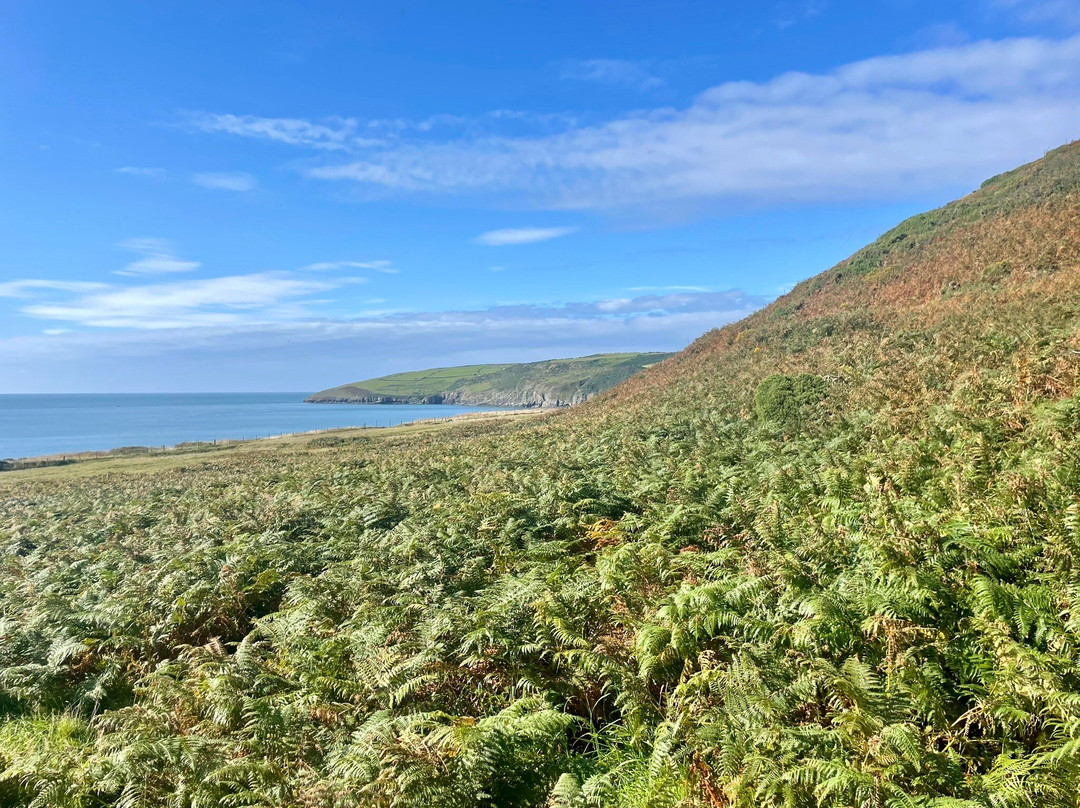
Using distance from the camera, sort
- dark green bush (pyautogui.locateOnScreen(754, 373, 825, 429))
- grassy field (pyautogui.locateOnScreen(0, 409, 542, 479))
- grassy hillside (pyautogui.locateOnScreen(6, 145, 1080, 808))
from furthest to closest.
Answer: grassy field (pyautogui.locateOnScreen(0, 409, 542, 479)) → dark green bush (pyautogui.locateOnScreen(754, 373, 825, 429)) → grassy hillside (pyautogui.locateOnScreen(6, 145, 1080, 808))

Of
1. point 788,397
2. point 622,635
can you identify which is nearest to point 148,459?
→ point 788,397

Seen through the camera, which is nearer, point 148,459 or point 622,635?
point 622,635

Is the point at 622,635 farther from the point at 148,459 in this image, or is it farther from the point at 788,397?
the point at 148,459

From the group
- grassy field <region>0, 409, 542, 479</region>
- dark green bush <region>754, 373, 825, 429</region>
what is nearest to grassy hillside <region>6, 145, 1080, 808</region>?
dark green bush <region>754, 373, 825, 429</region>

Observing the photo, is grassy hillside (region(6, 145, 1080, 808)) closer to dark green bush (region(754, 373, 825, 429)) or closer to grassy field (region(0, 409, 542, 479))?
dark green bush (region(754, 373, 825, 429))

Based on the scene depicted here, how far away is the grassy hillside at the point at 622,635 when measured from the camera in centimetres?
423

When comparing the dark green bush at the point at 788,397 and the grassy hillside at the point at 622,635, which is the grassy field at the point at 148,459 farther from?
the grassy hillside at the point at 622,635

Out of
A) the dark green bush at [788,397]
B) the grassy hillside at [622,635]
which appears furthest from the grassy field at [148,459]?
the grassy hillside at [622,635]

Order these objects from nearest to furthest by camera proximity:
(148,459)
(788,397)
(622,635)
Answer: (622,635) → (788,397) → (148,459)

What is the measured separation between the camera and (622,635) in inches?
253

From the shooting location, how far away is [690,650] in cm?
562

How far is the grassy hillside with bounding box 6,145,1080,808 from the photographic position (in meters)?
4.23

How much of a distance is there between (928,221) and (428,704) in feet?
178

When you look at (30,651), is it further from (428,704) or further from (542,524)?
(542,524)
